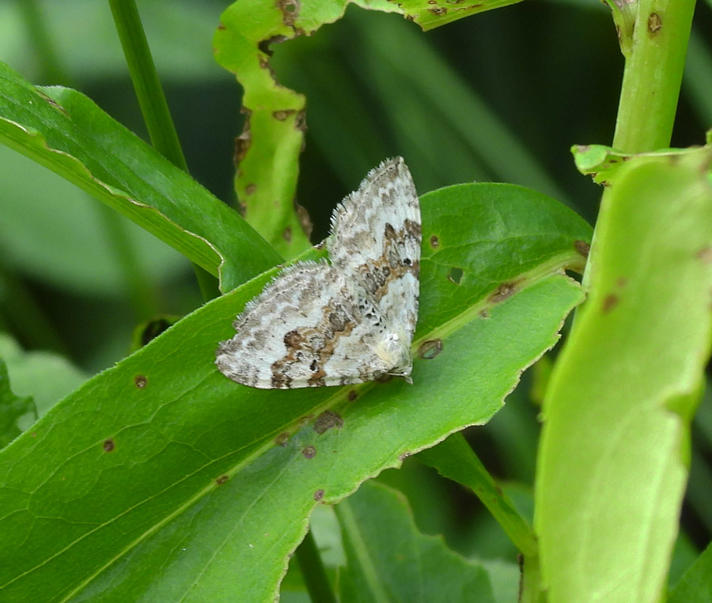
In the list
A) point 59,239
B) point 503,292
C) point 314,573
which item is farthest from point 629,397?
point 59,239

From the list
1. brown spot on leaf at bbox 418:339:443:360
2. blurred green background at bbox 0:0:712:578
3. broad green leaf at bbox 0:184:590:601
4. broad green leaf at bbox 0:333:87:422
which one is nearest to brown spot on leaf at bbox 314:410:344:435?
broad green leaf at bbox 0:184:590:601

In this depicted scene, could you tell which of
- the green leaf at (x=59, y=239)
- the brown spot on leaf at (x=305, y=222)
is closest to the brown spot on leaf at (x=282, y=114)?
the brown spot on leaf at (x=305, y=222)

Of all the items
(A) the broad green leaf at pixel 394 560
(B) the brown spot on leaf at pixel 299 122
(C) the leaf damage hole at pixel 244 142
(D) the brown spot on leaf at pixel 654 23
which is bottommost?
(A) the broad green leaf at pixel 394 560

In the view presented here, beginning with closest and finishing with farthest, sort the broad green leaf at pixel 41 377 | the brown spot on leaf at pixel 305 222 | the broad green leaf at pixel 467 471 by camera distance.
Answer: the broad green leaf at pixel 467 471 → the brown spot on leaf at pixel 305 222 → the broad green leaf at pixel 41 377

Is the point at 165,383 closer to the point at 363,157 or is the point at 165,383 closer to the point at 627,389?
the point at 627,389

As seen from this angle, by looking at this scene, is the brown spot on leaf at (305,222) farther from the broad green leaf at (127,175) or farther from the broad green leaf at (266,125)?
the broad green leaf at (127,175)

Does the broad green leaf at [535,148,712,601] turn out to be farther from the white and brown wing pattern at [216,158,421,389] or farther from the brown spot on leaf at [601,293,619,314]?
the white and brown wing pattern at [216,158,421,389]

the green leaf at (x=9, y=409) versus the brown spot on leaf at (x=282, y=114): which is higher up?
the brown spot on leaf at (x=282, y=114)

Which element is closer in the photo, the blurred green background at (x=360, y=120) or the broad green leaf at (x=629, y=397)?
the broad green leaf at (x=629, y=397)
